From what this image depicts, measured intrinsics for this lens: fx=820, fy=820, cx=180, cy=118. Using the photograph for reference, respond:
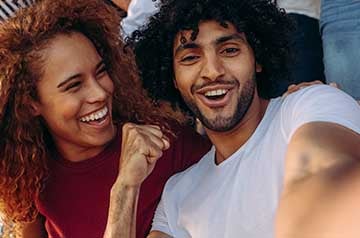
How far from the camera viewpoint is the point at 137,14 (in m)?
3.19

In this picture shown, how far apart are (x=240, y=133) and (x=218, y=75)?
0.20 m

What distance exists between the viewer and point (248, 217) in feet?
7.80

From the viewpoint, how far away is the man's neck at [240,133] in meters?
2.57

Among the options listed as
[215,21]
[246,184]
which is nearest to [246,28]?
[215,21]

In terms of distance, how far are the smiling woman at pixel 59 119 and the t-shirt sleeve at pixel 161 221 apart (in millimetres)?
108

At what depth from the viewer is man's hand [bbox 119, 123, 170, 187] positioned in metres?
2.70

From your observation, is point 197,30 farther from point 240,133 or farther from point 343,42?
point 343,42

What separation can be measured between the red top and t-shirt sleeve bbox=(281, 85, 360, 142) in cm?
62

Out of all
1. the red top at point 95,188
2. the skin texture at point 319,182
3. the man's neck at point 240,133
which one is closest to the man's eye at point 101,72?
the red top at point 95,188

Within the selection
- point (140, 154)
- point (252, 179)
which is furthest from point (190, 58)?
point (252, 179)

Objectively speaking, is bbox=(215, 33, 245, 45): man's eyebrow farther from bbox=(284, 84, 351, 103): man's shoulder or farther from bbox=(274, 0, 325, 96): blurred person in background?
bbox=(274, 0, 325, 96): blurred person in background

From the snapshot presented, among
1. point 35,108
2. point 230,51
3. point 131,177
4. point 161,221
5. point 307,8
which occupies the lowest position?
point 161,221

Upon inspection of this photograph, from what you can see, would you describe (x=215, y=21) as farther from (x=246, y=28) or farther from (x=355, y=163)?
(x=355, y=163)

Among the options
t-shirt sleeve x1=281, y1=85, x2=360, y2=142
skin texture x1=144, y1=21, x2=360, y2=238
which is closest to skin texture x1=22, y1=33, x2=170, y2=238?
t-shirt sleeve x1=281, y1=85, x2=360, y2=142
